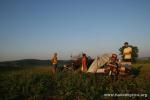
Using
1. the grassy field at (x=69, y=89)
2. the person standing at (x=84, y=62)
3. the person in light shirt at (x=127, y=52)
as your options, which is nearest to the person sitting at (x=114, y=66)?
the grassy field at (x=69, y=89)

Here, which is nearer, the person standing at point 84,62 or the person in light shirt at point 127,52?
the person in light shirt at point 127,52

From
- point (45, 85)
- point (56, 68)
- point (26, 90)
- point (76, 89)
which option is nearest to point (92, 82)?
point (76, 89)

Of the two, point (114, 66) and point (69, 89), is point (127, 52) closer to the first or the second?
point (114, 66)

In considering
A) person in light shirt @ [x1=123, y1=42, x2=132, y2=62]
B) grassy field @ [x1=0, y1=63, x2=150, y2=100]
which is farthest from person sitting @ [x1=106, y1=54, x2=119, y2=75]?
person in light shirt @ [x1=123, y1=42, x2=132, y2=62]

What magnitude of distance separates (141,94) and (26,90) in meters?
5.73

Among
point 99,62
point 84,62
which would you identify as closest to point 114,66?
point 99,62

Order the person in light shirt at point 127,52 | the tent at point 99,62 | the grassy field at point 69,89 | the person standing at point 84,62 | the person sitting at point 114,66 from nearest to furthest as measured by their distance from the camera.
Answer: the grassy field at point 69,89 < the person sitting at point 114,66 < the person in light shirt at point 127,52 < the tent at point 99,62 < the person standing at point 84,62

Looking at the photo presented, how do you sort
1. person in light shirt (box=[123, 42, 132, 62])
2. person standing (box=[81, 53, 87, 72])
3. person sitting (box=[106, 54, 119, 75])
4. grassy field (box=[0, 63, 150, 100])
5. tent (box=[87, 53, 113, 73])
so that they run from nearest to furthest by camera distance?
grassy field (box=[0, 63, 150, 100]), person sitting (box=[106, 54, 119, 75]), person in light shirt (box=[123, 42, 132, 62]), tent (box=[87, 53, 113, 73]), person standing (box=[81, 53, 87, 72])

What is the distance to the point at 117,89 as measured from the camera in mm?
11539

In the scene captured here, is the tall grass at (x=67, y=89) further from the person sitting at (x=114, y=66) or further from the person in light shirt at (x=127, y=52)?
the person in light shirt at (x=127, y=52)

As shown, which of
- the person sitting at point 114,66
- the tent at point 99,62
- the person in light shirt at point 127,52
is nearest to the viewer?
the person sitting at point 114,66

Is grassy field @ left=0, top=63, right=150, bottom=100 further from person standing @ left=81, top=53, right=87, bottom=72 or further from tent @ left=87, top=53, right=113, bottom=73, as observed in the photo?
person standing @ left=81, top=53, right=87, bottom=72

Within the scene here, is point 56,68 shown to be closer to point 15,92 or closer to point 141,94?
point 15,92

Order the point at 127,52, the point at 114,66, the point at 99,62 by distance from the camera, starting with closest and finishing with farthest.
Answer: the point at 114,66 < the point at 127,52 < the point at 99,62
